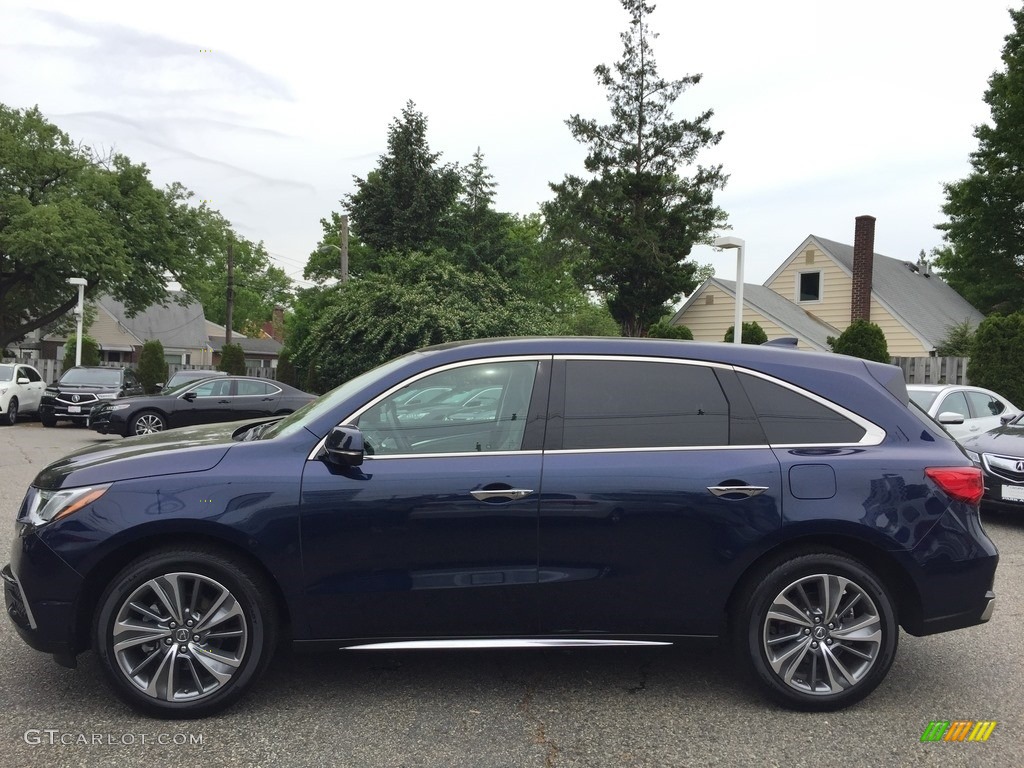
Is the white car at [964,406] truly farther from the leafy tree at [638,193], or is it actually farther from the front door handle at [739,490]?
the leafy tree at [638,193]

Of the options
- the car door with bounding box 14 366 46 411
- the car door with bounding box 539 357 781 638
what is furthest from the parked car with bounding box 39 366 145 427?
the car door with bounding box 539 357 781 638

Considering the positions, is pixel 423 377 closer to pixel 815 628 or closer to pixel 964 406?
pixel 815 628

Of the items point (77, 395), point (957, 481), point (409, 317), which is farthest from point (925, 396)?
point (77, 395)

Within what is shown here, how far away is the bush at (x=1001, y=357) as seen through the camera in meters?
17.9

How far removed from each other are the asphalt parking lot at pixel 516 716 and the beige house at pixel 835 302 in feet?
83.9

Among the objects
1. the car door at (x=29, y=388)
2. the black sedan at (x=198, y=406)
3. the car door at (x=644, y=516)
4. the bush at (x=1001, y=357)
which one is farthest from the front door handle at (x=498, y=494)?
the car door at (x=29, y=388)

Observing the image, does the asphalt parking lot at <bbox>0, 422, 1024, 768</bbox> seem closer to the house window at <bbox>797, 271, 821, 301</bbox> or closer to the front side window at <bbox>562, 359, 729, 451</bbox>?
the front side window at <bbox>562, 359, 729, 451</bbox>

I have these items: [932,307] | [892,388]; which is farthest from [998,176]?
[892,388]

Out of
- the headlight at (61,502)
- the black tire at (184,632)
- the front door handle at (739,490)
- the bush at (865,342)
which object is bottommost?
the black tire at (184,632)

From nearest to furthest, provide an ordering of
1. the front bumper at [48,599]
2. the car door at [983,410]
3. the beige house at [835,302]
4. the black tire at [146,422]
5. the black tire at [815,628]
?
the front bumper at [48,599] < the black tire at [815,628] < the car door at [983,410] < the black tire at [146,422] < the beige house at [835,302]

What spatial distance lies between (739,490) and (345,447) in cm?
173

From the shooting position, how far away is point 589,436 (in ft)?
12.2

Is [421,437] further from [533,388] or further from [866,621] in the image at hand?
[866,621]

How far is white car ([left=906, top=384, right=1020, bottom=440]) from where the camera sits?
10977 millimetres
